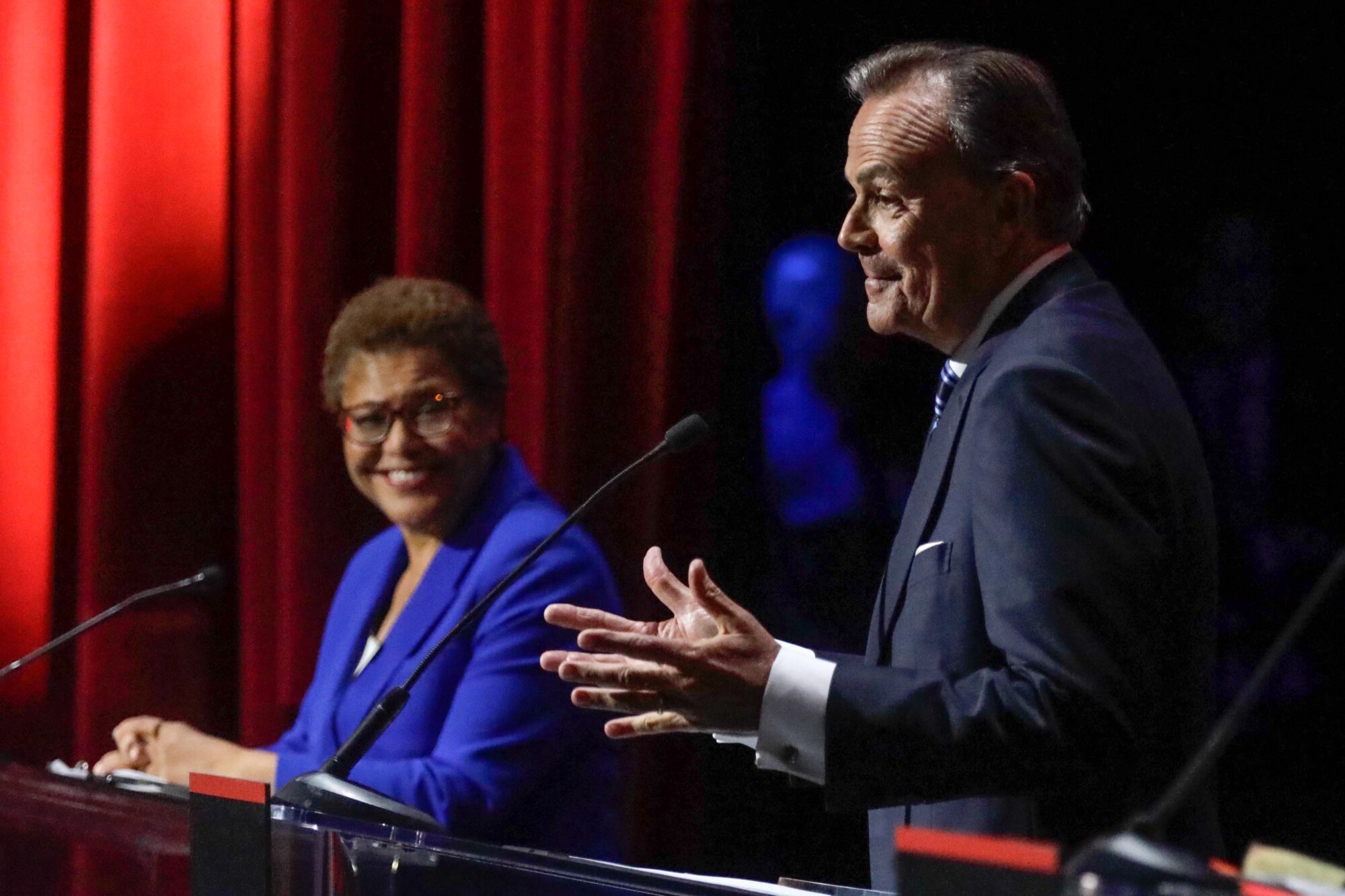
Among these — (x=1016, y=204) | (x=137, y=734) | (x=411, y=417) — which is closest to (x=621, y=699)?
(x=1016, y=204)

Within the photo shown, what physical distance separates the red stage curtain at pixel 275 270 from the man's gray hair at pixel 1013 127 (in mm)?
1102

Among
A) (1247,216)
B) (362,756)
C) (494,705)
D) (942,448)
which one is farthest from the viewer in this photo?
(494,705)

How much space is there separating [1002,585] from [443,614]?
1.24 metres

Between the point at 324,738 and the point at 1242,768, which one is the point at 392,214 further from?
the point at 1242,768

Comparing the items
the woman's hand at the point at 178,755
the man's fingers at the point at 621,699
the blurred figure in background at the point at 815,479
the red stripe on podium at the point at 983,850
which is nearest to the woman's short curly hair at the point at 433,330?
the blurred figure in background at the point at 815,479

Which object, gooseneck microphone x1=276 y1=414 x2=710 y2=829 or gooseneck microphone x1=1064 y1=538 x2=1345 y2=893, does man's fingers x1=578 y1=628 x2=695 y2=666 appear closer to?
gooseneck microphone x1=276 y1=414 x2=710 y2=829

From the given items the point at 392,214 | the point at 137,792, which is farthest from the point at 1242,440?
the point at 392,214

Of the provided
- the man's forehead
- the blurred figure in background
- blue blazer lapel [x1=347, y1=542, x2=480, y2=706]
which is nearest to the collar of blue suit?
blue blazer lapel [x1=347, y1=542, x2=480, y2=706]

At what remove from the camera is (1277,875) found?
0.72m

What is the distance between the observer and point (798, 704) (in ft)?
3.51

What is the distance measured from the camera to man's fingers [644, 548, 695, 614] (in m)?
1.30

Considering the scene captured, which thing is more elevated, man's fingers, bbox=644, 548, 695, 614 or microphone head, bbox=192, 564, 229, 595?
man's fingers, bbox=644, 548, 695, 614

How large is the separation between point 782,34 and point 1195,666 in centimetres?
143

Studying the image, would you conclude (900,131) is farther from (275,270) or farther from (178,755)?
(275,270)
